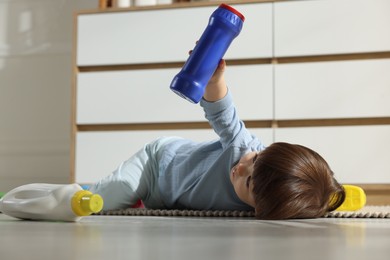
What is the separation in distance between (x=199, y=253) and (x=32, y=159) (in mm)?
2917

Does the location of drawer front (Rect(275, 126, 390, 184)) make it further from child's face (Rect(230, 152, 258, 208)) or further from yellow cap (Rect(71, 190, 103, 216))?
yellow cap (Rect(71, 190, 103, 216))

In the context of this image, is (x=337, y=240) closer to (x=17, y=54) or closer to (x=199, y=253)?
(x=199, y=253)

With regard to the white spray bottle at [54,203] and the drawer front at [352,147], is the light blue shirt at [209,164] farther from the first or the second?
the drawer front at [352,147]

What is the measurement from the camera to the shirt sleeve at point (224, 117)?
1.38m

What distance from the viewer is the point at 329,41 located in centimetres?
258

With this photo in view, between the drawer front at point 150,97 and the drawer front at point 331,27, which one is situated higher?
the drawer front at point 331,27

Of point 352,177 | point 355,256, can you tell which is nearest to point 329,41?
point 352,177

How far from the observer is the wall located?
10.6 feet

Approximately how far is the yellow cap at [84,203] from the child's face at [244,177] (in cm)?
44

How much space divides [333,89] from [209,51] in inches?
57.9

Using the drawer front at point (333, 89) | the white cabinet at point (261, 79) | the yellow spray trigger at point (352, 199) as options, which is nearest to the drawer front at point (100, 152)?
the white cabinet at point (261, 79)

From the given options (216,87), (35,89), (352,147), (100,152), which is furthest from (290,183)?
(35,89)

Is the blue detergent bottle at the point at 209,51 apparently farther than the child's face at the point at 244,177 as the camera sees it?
No

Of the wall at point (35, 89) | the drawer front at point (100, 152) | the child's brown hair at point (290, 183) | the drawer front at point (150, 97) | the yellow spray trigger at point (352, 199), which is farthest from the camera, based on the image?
the wall at point (35, 89)
